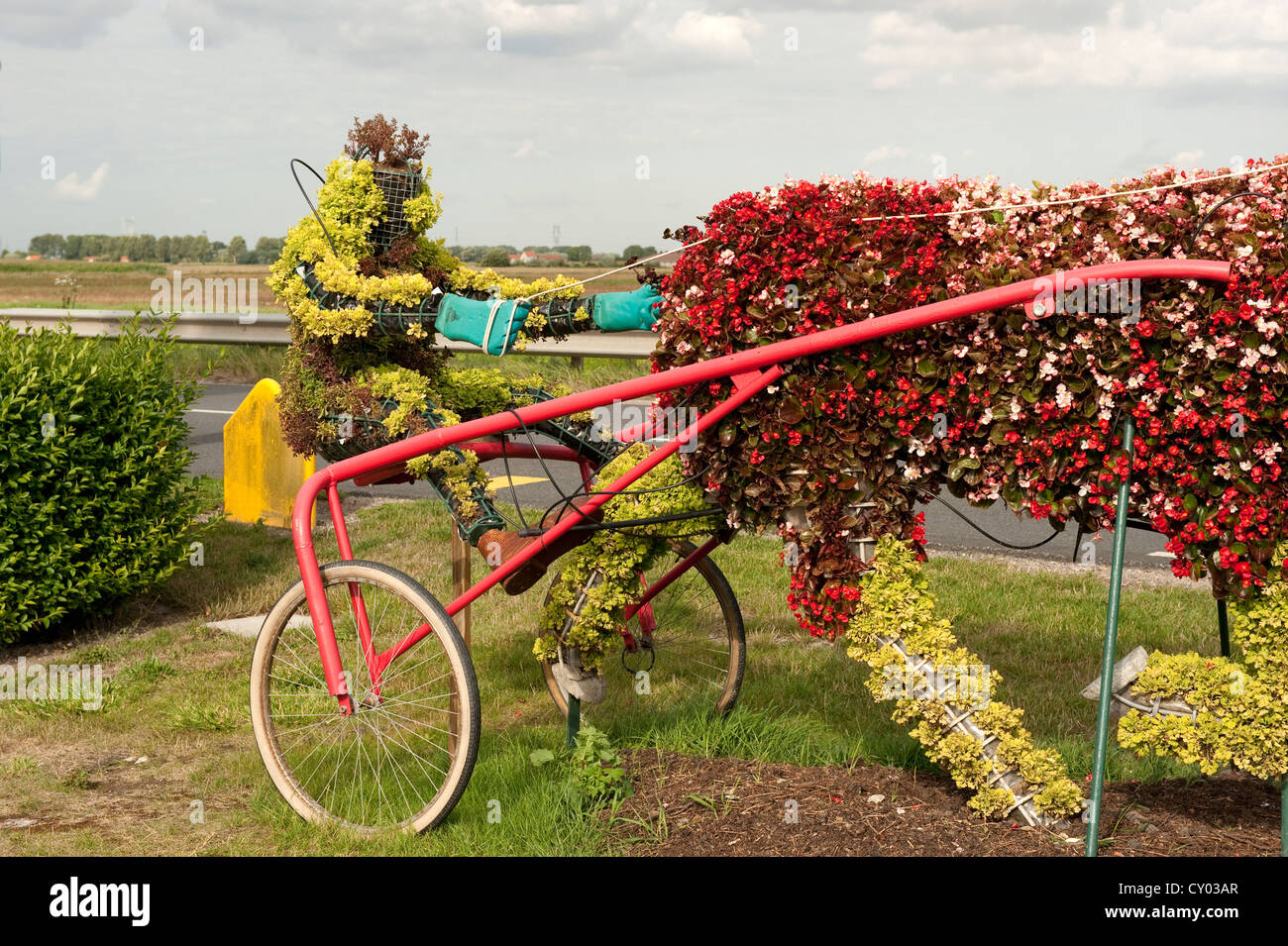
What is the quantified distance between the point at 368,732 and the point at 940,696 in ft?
8.28

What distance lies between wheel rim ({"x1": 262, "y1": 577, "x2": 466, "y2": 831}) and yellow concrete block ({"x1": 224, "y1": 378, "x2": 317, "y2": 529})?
97.2 inches

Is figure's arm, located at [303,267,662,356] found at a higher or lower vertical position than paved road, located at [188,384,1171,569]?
higher

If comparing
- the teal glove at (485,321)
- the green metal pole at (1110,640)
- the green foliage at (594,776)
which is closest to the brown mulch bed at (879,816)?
the green foliage at (594,776)

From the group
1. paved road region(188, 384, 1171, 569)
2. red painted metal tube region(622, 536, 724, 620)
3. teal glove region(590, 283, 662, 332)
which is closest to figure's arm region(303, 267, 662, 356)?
teal glove region(590, 283, 662, 332)

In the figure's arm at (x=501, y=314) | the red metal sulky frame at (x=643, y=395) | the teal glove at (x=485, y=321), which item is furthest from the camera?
the teal glove at (x=485, y=321)

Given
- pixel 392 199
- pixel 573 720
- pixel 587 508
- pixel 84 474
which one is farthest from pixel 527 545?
pixel 84 474

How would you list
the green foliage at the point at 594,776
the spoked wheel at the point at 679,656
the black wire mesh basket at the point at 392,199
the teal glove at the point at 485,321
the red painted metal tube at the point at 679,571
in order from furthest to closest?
the black wire mesh basket at the point at 392,199 < the spoked wheel at the point at 679,656 < the teal glove at the point at 485,321 < the red painted metal tube at the point at 679,571 < the green foliage at the point at 594,776

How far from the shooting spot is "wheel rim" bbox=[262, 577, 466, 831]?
4199 millimetres

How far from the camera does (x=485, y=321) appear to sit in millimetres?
4859

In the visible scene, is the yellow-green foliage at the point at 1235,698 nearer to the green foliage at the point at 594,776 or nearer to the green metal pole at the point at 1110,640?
the green metal pole at the point at 1110,640

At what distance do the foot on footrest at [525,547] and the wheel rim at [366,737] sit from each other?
0.37 metres

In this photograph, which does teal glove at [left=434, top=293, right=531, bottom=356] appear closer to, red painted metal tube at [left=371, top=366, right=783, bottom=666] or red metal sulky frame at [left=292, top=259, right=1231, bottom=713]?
red metal sulky frame at [left=292, top=259, right=1231, bottom=713]

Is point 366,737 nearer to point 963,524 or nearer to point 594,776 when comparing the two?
point 594,776

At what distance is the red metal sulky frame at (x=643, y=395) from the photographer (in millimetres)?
3418
